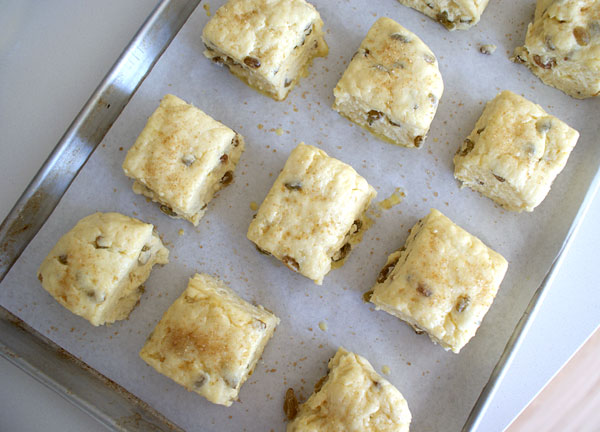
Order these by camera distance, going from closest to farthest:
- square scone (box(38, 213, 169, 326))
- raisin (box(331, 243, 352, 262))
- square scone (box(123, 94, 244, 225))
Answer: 1. square scone (box(38, 213, 169, 326))
2. square scone (box(123, 94, 244, 225))
3. raisin (box(331, 243, 352, 262))

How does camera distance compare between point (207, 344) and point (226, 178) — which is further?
point (226, 178)

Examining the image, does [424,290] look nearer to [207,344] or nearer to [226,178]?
[207,344]

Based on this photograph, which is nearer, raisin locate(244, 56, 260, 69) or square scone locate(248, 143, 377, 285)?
square scone locate(248, 143, 377, 285)

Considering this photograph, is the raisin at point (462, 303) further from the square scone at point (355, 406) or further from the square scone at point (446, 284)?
the square scone at point (355, 406)

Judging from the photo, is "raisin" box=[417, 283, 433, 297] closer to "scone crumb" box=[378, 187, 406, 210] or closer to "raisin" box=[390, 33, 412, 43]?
"scone crumb" box=[378, 187, 406, 210]

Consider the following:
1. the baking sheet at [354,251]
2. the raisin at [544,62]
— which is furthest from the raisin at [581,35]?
the baking sheet at [354,251]

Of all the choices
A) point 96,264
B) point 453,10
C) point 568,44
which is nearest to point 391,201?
point 453,10

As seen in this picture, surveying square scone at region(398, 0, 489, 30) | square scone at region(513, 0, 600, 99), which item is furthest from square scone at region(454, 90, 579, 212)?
square scone at region(398, 0, 489, 30)

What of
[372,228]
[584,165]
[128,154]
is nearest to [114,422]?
[128,154]
